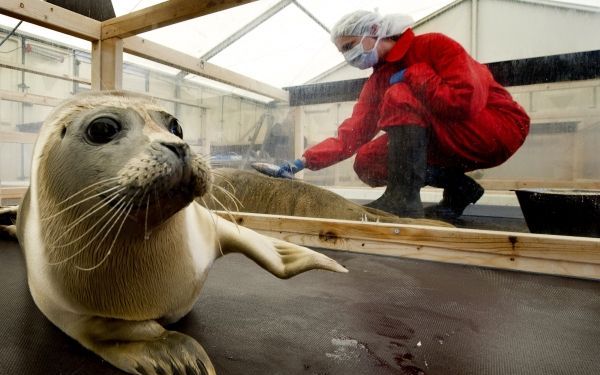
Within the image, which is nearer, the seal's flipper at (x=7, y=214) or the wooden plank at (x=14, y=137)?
the seal's flipper at (x=7, y=214)

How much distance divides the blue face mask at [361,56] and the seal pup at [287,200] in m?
0.87

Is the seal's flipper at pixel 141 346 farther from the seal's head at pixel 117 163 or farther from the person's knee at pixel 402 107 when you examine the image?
the person's knee at pixel 402 107

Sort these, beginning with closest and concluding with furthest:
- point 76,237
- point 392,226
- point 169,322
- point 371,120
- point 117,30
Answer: point 76,237 < point 169,322 < point 392,226 < point 117,30 < point 371,120

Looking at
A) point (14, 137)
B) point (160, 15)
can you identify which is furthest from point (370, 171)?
point (14, 137)

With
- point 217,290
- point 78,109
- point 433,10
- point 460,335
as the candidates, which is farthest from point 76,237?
point 433,10

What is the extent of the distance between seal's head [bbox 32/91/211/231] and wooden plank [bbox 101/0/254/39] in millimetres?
1301

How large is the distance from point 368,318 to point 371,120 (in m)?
1.72

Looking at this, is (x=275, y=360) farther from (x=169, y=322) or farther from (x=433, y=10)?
(x=433, y=10)

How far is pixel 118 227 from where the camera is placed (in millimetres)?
644

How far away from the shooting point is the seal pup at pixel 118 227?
58cm

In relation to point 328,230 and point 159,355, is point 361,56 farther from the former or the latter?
point 159,355

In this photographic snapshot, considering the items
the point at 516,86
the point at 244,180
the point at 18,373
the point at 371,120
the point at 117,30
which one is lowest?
the point at 18,373

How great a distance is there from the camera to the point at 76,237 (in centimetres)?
64

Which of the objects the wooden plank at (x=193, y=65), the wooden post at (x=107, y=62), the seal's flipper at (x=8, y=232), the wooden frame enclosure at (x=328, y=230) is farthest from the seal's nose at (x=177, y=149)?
the wooden plank at (x=193, y=65)
